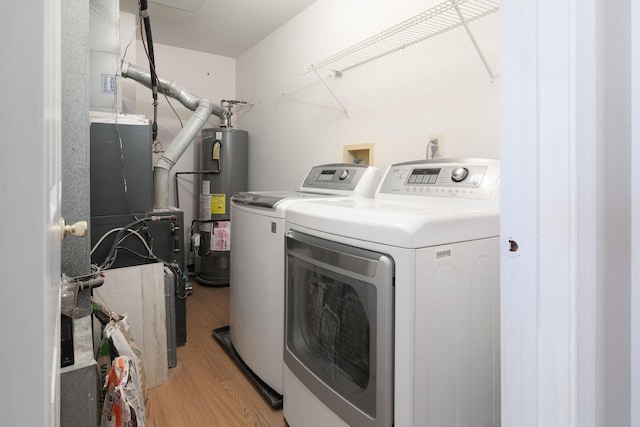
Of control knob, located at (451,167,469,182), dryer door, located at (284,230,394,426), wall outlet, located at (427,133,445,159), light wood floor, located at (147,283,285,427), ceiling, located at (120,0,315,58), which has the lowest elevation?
light wood floor, located at (147,283,285,427)

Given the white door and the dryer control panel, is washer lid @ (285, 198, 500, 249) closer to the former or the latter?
the dryer control panel

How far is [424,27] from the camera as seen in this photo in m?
1.73

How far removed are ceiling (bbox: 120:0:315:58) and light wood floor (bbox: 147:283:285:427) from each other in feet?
8.33

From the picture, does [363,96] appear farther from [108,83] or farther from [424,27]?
[108,83]

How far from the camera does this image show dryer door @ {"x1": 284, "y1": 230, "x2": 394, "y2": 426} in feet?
3.26

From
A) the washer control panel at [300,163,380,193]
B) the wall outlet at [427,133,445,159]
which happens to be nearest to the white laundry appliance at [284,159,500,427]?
the wall outlet at [427,133,445,159]

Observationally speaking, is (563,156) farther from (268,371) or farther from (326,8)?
(326,8)

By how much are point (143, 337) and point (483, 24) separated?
229 centimetres

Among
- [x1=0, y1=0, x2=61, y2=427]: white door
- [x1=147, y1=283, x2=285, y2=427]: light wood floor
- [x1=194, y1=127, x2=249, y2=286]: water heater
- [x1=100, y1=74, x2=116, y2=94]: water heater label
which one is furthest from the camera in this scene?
[x1=194, y1=127, x2=249, y2=286]: water heater

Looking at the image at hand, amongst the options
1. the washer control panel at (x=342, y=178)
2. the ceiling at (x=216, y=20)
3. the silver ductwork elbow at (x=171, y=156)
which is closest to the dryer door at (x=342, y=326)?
the washer control panel at (x=342, y=178)

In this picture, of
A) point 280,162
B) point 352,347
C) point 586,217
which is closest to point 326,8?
point 280,162

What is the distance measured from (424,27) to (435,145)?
583 millimetres

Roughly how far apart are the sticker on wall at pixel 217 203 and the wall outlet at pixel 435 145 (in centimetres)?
223

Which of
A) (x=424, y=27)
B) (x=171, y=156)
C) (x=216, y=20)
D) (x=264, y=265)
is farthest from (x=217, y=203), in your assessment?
(x=424, y=27)
